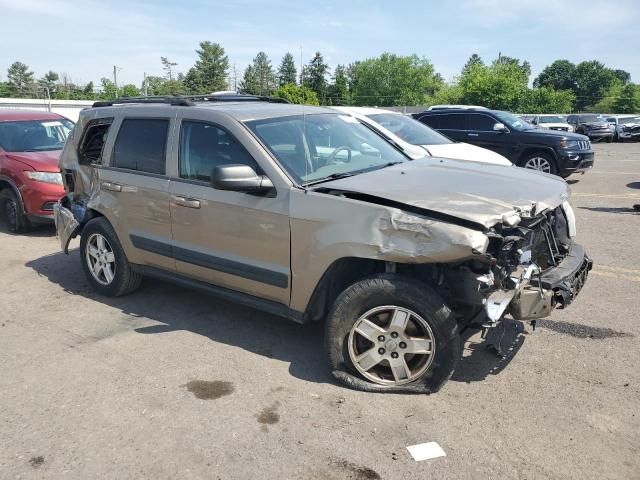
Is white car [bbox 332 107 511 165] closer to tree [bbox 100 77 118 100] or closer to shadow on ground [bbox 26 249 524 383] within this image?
shadow on ground [bbox 26 249 524 383]

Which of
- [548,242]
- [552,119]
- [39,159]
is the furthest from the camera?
[552,119]

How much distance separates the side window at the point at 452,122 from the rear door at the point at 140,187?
31.0 ft

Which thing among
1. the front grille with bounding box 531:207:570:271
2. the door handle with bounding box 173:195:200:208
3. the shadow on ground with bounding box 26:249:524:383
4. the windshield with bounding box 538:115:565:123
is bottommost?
the shadow on ground with bounding box 26:249:524:383

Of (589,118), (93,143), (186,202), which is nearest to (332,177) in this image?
(186,202)

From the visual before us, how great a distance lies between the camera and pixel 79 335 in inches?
185

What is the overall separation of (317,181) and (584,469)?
7.84 ft

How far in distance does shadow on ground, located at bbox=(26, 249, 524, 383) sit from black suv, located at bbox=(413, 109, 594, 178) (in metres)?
8.48

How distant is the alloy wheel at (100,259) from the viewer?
5.43m

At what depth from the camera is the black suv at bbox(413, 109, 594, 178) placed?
1193 cm

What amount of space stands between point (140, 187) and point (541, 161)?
980 cm

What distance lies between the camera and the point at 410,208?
3426 millimetres

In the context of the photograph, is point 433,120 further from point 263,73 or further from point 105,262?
point 263,73

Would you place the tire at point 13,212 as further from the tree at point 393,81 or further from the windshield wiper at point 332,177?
the tree at point 393,81

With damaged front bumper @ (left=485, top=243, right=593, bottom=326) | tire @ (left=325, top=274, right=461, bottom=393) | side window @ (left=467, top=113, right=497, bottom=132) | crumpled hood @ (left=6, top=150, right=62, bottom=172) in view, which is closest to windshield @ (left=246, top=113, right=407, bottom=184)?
tire @ (left=325, top=274, right=461, bottom=393)
